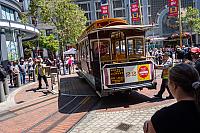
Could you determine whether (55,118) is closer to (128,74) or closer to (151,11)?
(128,74)

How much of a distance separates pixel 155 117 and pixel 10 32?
26.3 meters

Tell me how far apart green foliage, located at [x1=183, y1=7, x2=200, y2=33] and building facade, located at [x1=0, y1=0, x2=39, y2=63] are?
34310 mm

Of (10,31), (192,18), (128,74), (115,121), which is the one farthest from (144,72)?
(192,18)

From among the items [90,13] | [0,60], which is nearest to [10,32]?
[0,60]

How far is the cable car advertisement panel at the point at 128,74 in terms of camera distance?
399 inches

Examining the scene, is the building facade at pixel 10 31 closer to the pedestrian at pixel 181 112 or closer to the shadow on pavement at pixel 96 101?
the shadow on pavement at pixel 96 101

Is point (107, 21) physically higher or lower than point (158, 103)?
higher

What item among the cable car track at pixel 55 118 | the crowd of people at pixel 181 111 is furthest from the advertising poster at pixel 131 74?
the crowd of people at pixel 181 111

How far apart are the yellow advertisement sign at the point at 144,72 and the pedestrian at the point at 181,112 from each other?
8033 mm

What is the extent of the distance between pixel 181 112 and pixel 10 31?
26251 millimetres

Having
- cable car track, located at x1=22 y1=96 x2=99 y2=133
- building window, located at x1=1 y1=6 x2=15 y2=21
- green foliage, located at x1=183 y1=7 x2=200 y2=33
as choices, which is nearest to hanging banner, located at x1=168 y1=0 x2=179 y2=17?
building window, located at x1=1 y1=6 x2=15 y2=21

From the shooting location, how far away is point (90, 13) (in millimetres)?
80375

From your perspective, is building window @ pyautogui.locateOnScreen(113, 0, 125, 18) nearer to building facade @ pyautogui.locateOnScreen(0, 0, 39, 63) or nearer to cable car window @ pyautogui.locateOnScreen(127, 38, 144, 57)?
building facade @ pyautogui.locateOnScreen(0, 0, 39, 63)

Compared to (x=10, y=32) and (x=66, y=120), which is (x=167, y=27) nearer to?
(x=10, y=32)
